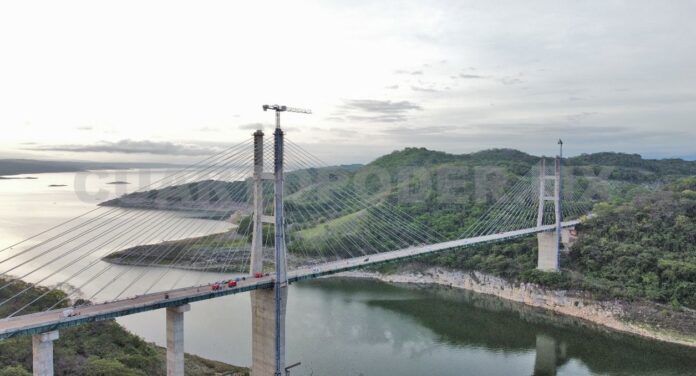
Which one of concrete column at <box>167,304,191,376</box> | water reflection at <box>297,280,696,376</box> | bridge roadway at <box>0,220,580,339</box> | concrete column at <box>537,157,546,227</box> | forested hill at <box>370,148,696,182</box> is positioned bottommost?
water reflection at <box>297,280,696,376</box>

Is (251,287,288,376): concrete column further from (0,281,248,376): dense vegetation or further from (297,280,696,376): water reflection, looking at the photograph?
(297,280,696,376): water reflection

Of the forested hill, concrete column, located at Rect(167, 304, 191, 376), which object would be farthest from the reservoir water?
the forested hill

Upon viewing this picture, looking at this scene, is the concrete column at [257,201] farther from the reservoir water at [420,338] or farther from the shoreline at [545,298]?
the shoreline at [545,298]

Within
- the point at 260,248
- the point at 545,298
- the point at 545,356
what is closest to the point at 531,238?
the point at 545,298

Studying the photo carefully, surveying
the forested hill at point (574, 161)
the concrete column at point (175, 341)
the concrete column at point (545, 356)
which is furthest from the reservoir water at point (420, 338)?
the forested hill at point (574, 161)

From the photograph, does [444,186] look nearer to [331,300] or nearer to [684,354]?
[331,300]

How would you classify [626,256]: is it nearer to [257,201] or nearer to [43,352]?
[257,201]
